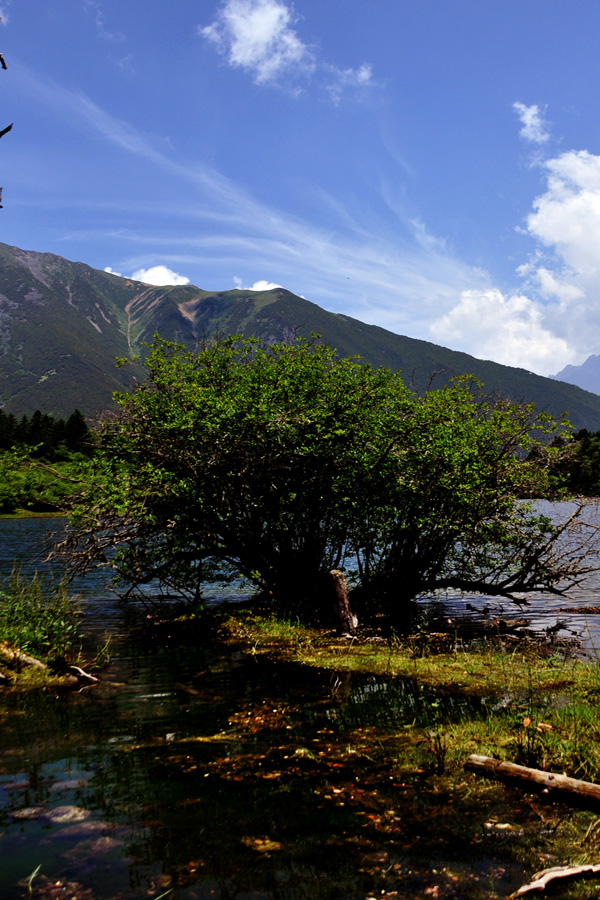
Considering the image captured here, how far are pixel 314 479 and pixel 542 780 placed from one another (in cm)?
1283

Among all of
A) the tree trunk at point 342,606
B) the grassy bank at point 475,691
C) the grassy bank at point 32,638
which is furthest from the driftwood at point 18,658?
the tree trunk at point 342,606

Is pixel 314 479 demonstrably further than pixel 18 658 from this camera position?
Yes

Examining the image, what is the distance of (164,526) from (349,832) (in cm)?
1421

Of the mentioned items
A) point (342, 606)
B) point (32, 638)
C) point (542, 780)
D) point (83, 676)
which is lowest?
point (83, 676)

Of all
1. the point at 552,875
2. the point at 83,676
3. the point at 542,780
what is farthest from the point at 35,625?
the point at 552,875

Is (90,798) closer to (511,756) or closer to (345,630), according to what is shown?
(511,756)

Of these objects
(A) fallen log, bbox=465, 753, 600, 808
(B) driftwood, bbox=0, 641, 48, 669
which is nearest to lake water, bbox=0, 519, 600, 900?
(A) fallen log, bbox=465, 753, 600, 808

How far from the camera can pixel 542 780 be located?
22.6 ft

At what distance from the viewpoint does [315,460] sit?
19.2 metres

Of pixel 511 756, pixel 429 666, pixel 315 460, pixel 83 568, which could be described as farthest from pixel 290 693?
pixel 83 568

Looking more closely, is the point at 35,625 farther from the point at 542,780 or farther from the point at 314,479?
the point at 542,780

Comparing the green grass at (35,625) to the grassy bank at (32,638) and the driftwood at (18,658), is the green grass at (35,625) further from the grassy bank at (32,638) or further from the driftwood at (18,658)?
the driftwood at (18,658)

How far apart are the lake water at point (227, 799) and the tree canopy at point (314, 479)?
294 inches

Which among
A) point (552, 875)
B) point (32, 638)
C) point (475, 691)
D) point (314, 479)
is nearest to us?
point (552, 875)
